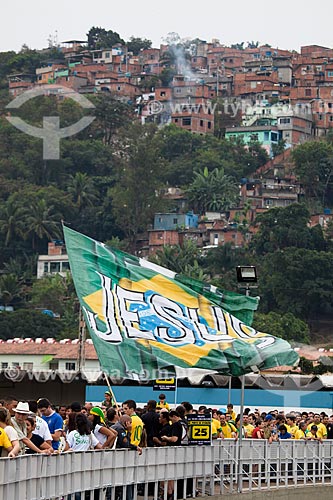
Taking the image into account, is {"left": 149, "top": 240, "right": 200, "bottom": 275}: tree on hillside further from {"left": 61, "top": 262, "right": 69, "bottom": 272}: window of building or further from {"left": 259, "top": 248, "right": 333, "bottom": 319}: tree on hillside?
{"left": 61, "top": 262, "right": 69, "bottom": 272}: window of building

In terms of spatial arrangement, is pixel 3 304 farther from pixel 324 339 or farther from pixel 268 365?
pixel 268 365

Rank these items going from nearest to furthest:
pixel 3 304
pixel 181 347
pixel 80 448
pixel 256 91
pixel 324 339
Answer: pixel 80 448 < pixel 181 347 < pixel 324 339 < pixel 3 304 < pixel 256 91

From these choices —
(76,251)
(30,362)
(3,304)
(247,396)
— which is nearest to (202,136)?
(3,304)

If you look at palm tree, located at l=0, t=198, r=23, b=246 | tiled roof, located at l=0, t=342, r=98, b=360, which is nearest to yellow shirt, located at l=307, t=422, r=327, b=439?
tiled roof, located at l=0, t=342, r=98, b=360

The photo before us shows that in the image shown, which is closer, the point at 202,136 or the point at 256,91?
the point at 202,136

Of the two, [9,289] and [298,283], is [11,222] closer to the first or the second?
[9,289]

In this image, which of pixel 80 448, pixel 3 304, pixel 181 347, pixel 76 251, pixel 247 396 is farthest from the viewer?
pixel 3 304
